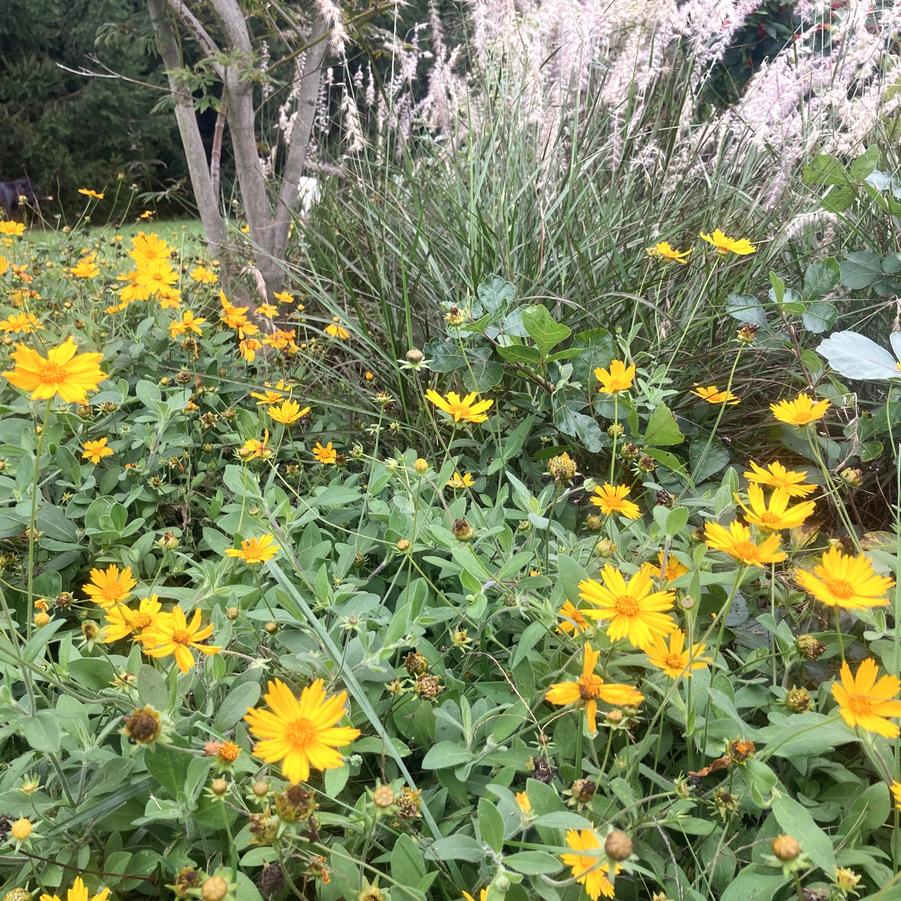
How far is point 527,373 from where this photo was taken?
124 centimetres

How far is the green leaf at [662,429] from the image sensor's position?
3.38ft

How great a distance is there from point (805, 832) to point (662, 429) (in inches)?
23.2

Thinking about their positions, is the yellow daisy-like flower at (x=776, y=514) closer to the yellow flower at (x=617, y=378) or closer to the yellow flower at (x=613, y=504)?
the yellow flower at (x=613, y=504)

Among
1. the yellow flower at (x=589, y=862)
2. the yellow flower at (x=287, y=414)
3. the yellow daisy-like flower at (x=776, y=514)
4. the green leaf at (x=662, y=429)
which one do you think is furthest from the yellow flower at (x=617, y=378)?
the yellow flower at (x=589, y=862)

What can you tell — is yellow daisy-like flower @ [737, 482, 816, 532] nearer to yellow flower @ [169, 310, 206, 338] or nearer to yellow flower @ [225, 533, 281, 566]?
yellow flower @ [225, 533, 281, 566]

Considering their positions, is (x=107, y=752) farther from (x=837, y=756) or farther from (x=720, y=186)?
(x=720, y=186)

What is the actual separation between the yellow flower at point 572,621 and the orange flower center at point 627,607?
49 mm

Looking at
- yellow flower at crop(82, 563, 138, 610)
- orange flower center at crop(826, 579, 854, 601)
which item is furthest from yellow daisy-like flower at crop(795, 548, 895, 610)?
yellow flower at crop(82, 563, 138, 610)

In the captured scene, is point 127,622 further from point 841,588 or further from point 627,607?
point 841,588

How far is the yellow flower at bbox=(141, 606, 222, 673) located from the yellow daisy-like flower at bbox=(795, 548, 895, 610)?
0.51 m

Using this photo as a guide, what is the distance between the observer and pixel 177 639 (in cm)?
64

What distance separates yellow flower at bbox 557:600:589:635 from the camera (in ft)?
2.16

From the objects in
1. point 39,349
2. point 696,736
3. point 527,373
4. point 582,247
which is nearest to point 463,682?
point 696,736

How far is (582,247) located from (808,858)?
1223 mm
